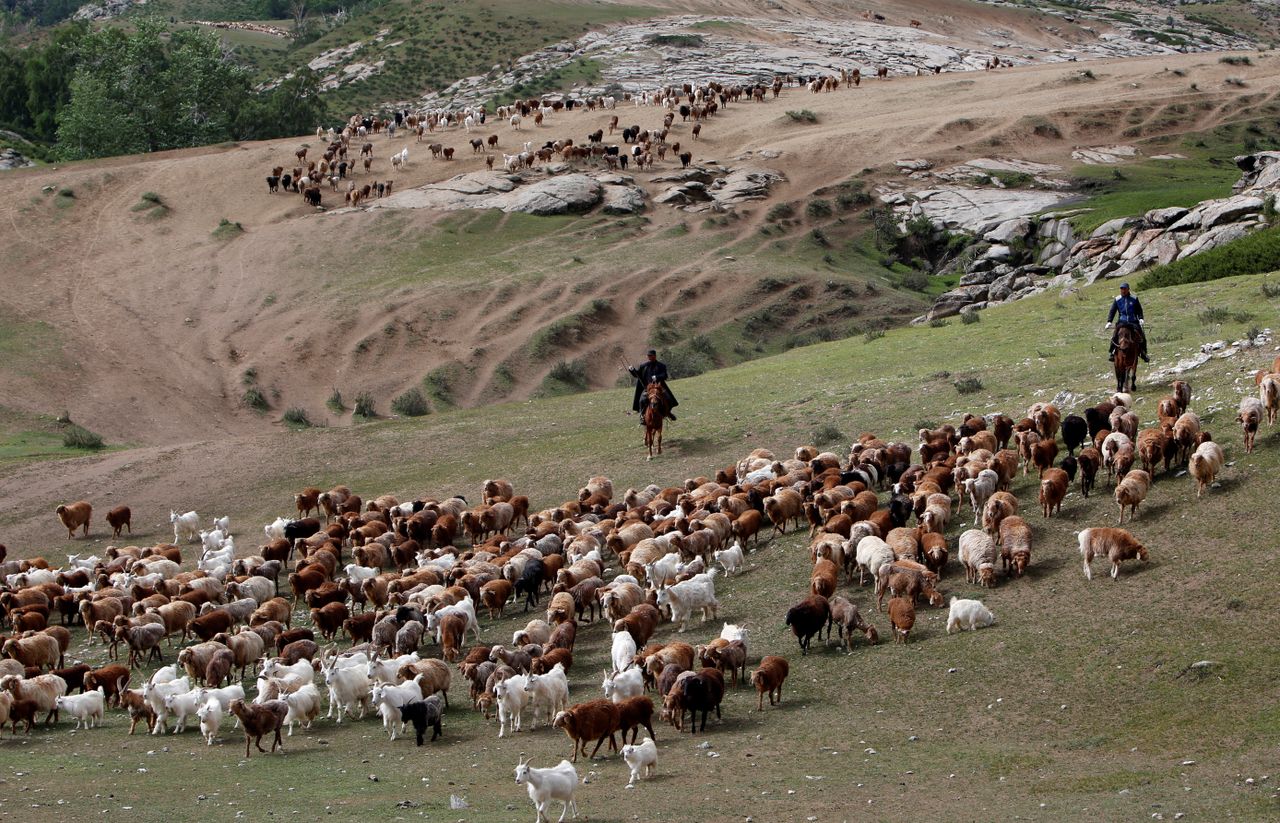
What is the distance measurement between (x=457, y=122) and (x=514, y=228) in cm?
1684

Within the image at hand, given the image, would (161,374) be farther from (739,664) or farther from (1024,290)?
(739,664)

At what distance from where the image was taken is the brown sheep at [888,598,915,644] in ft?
56.2

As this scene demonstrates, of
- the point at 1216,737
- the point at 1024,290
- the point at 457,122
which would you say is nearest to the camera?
the point at 1216,737

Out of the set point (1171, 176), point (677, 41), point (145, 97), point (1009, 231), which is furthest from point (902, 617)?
point (677, 41)

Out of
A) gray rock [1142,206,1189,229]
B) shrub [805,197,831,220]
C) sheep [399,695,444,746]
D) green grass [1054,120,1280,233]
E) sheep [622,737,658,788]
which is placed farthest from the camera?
shrub [805,197,831,220]

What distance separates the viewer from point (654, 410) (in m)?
30.2

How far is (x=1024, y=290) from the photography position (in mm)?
45344

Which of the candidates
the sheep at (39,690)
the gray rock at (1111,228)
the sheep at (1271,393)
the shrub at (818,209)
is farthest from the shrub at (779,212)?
the sheep at (39,690)

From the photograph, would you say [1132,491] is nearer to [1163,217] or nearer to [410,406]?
[410,406]

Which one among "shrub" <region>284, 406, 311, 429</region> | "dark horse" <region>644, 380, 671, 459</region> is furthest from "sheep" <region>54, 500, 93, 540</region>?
"shrub" <region>284, 406, 311, 429</region>

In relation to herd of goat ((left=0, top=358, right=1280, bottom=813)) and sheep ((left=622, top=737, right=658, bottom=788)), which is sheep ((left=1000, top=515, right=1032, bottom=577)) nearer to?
herd of goat ((left=0, top=358, right=1280, bottom=813))

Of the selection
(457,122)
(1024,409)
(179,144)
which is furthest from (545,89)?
(1024,409)

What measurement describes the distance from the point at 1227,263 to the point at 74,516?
29.2m

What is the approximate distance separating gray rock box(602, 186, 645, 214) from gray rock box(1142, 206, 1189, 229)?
74.6 feet
